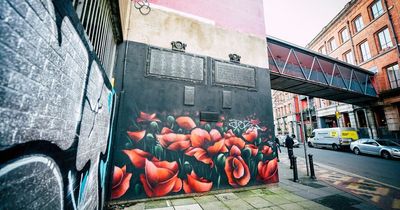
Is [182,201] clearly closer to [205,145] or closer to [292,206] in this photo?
[205,145]

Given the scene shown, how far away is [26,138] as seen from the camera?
1.06 meters

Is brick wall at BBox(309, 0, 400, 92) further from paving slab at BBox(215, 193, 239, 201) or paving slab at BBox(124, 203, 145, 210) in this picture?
paving slab at BBox(124, 203, 145, 210)

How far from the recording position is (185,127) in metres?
4.79

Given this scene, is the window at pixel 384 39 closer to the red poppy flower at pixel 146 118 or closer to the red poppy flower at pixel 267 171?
the red poppy flower at pixel 267 171

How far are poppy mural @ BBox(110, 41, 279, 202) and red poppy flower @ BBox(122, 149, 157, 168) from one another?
2 centimetres

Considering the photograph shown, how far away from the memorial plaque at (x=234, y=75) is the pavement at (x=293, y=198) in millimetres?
3378

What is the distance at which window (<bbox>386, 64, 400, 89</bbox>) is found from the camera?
15.2 meters

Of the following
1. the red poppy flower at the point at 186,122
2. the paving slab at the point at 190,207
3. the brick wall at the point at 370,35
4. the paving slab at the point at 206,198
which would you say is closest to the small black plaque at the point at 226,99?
the red poppy flower at the point at 186,122

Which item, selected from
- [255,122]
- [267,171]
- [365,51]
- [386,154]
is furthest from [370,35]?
[267,171]

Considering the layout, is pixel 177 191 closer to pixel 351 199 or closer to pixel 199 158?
pixel 199 158

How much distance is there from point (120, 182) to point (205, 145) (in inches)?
92.7

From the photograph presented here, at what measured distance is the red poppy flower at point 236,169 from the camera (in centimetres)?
504

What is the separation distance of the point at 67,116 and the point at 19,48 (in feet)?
2.68

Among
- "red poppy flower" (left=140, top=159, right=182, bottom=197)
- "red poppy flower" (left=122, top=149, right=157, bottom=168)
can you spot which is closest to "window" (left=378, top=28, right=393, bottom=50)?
"red poppy flower" (left=140, top=159, right=182, bottom=197)
